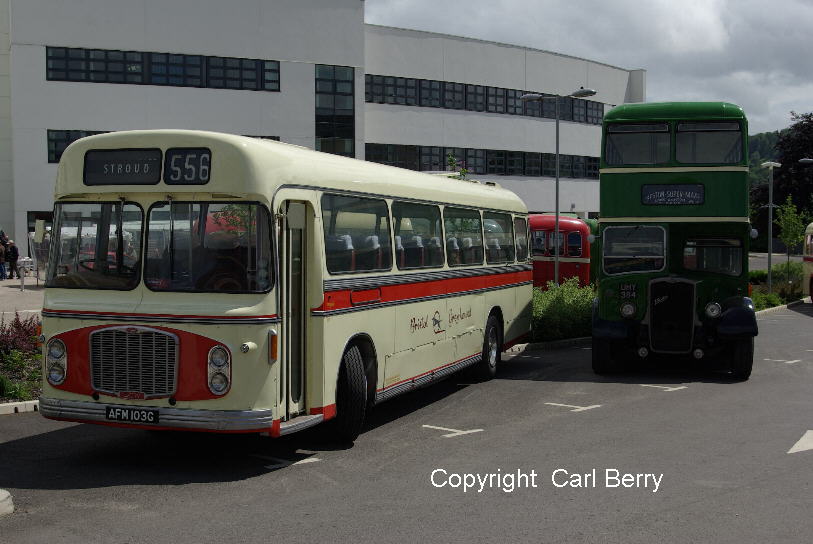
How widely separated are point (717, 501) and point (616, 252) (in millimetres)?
8690

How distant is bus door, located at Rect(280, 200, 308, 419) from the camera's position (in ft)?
29.6

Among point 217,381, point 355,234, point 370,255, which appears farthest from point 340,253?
point 217,381

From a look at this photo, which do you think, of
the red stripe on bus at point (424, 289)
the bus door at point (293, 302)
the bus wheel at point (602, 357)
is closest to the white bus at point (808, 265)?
the bus wheel at point (602, 357)

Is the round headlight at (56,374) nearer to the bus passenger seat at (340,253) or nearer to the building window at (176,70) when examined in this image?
the bus passenger seat at (340,253)

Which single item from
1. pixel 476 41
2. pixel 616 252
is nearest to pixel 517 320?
pixel 616 252

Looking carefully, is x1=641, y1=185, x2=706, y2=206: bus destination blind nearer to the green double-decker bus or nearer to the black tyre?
the green double-decker bus

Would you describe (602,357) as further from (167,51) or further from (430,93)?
(430,93)

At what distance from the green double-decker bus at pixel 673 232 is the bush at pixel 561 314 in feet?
13.8

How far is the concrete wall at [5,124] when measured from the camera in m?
47.4

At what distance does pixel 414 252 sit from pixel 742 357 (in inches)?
251

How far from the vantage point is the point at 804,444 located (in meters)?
10.1

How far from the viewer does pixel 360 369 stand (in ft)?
33.3

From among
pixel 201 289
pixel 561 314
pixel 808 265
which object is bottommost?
pixel 561 314

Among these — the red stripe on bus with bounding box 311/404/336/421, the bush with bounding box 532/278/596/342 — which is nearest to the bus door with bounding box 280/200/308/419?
the red stripe on bus with bounding box 311/404/336/421
